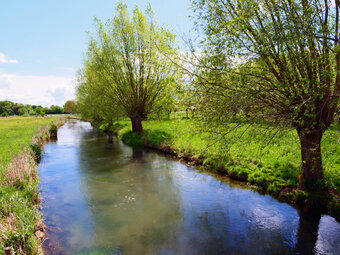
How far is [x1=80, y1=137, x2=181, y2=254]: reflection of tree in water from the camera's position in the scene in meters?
7.76

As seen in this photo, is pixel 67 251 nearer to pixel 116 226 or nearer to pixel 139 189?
pixel 116 226

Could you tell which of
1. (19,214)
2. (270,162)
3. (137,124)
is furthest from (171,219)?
(137,124)

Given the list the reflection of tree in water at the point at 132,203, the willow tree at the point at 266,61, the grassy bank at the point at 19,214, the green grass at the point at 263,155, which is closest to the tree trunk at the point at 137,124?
the reflection of tree in water at the point at 132,203

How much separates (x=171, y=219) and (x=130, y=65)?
744 inches

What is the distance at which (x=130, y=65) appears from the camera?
2459 centimetres

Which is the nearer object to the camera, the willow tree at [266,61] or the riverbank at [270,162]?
the willow tree at [266,61]

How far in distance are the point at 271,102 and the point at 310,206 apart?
172 inches

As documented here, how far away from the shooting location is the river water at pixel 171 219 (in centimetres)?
734

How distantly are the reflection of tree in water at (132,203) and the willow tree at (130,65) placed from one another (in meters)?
9.47

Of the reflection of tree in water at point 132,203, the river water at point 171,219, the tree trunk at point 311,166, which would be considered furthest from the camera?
the tree trunk at point 311,166

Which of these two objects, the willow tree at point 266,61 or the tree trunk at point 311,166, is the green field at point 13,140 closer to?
the willow tree at point 266,61

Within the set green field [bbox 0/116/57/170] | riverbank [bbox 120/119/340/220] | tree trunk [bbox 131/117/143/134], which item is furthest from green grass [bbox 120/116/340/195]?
tree trunk [bbox 131/117/143/134]

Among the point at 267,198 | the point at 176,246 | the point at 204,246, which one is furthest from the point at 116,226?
the point at 267,198

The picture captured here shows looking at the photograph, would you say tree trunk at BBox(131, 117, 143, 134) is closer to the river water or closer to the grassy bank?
the river water
